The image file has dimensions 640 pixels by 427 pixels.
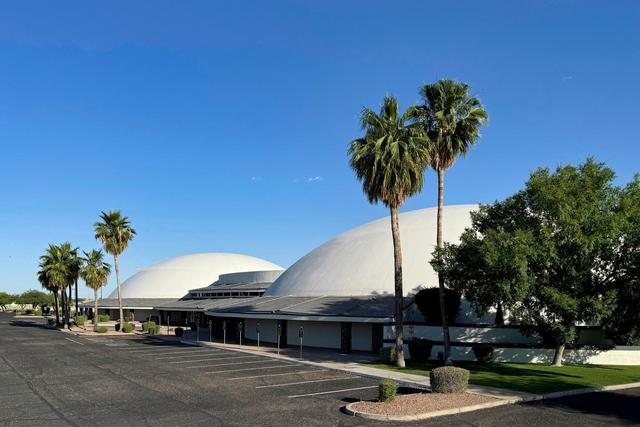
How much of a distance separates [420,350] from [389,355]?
2.24 m

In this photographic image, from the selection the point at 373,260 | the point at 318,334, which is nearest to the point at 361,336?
the point at 318,334

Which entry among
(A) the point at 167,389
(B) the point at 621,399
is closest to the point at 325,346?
(A) the point at 167,389

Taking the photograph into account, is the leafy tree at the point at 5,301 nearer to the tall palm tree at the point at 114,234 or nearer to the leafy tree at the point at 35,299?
the leafy tree at the point at 35,299

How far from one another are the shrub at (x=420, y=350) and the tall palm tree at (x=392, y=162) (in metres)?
2.16

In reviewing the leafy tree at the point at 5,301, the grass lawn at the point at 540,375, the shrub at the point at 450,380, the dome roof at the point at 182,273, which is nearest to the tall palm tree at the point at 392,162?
the grass lawn at the point at 540,375

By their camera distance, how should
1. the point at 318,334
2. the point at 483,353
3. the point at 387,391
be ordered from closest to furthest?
the point at 387,391, the point at 483,353, the point at 318,334

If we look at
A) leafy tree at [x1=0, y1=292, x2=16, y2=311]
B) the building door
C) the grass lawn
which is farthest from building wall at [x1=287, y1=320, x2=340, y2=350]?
leafy tree at [x1=0, y1=292, x2=16, y2=311]

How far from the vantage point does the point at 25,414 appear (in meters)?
16.8

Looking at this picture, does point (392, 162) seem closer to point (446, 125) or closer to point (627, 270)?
point (446, 125)

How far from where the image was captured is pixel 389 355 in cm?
2997

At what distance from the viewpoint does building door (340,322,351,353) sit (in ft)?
121

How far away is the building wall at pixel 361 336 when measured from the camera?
3678 centimetres

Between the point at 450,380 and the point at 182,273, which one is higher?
the point at 182,273

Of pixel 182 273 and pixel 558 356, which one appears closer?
pixel 558 356
